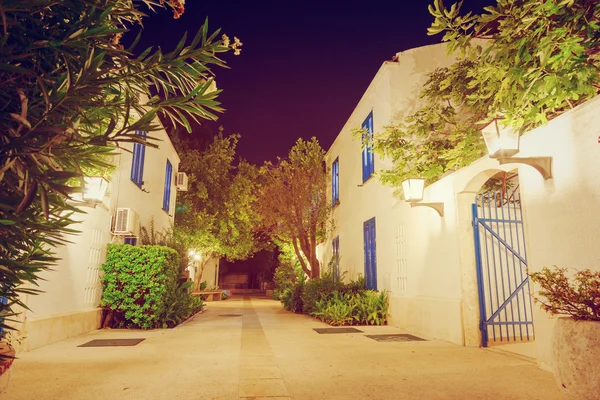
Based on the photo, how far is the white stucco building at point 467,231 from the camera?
3721 millimetres

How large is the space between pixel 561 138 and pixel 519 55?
113 centimetres

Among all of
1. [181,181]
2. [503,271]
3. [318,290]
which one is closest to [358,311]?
[318,290]

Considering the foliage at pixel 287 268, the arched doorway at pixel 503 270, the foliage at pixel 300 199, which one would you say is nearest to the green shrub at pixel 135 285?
the arched doorway at pixel 503 270

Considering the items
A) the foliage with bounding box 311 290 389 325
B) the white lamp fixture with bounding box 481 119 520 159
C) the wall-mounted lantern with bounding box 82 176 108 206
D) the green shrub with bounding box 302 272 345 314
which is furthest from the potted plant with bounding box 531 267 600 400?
the green shrub with bounding box 302 272 345 314

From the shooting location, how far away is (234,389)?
3.21 m

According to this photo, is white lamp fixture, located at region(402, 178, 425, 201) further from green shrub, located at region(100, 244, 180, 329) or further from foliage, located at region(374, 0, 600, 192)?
green shrub, located at region(100, 244, 180, 329)

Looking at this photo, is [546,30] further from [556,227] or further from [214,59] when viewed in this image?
[214,59]

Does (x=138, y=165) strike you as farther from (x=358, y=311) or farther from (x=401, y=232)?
(x=401, y=232)

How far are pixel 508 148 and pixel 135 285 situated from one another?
6.62m

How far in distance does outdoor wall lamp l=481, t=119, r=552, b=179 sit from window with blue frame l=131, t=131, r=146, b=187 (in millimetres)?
7530

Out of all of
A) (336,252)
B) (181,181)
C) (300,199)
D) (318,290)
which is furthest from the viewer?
(300,199)

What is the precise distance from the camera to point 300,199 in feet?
47.2

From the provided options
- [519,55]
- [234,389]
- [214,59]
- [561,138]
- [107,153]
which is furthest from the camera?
[519,55]

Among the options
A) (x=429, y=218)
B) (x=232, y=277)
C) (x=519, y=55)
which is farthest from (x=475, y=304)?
(x=232, y=277)
